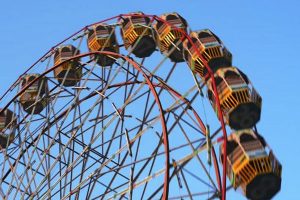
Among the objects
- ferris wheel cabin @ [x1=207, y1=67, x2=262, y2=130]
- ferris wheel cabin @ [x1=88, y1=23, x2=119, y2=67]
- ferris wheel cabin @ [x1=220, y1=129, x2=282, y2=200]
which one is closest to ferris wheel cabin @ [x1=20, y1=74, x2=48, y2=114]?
ferris wheel cabin @ [x1=88, y1=23, x2=119, y2=67]

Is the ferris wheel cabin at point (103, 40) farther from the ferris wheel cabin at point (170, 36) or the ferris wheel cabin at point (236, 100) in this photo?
the ferris wheel cabin at point (236, 100)

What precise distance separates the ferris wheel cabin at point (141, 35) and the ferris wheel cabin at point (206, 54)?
7.08 feet

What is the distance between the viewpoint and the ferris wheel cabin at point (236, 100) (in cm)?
1828

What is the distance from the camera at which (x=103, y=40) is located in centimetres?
2411

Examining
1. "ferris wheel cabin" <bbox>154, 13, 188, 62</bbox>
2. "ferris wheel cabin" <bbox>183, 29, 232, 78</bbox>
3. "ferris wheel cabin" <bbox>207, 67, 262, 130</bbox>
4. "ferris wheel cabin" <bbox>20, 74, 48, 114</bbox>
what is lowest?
"ferris wheel cabin" <bbox>207, 67, 262, 130</bbox>

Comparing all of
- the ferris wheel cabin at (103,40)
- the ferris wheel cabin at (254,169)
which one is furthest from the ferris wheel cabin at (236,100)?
the ferris wheel cabin at (103,40)

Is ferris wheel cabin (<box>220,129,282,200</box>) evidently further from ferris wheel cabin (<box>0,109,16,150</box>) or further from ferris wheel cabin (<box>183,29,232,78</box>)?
Result: ferris wheel cabin (<box>0,109,16,150</box>)

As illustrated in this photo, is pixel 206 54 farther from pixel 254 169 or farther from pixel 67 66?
pixel 67 66

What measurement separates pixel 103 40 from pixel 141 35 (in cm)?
207

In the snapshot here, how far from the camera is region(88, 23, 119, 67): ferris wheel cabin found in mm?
23875

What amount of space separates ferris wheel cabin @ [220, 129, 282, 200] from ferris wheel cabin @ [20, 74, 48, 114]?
9624 millimetres

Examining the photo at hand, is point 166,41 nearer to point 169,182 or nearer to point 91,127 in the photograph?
point 91,127

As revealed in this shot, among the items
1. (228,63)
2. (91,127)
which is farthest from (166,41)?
(91,127)

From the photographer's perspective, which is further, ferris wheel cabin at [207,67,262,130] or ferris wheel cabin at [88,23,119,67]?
ferris wheel cabin at [88,23,119,67]
